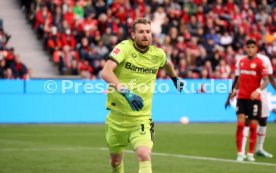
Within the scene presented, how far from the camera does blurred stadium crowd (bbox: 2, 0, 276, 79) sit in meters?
29.0

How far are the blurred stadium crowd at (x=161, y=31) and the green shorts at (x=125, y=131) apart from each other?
57.2ft

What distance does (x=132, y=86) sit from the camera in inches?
410

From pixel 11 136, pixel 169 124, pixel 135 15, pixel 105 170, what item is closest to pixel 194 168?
pixel 105 170

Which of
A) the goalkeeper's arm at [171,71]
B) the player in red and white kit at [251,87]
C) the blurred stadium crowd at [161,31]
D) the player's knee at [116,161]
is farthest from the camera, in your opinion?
the blurred stadium crowd at [161,31]

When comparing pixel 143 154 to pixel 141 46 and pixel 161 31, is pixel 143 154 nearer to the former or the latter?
pixel 141 46

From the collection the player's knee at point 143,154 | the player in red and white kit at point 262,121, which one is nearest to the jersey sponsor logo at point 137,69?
the player's knee at point 143,154

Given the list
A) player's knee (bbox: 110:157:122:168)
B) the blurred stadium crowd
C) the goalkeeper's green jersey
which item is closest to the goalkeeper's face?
the goalkeeper's green jersey

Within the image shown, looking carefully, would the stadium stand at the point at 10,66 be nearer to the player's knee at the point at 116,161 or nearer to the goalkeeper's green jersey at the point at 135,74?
the player's knee at the point at 116,161

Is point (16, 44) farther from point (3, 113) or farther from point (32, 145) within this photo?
point (32, 145)

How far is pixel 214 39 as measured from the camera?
32062 millimetres

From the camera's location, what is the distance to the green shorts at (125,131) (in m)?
10.2

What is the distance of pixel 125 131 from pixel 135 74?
76 centimetres

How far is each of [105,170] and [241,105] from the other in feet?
12.9

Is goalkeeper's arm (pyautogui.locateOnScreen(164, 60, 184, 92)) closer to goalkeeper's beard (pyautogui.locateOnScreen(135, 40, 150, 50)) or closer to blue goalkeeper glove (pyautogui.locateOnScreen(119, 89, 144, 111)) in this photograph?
goalkeeper's beard (pyautogui.locateOnScreen(135, 40, 150, 50))
